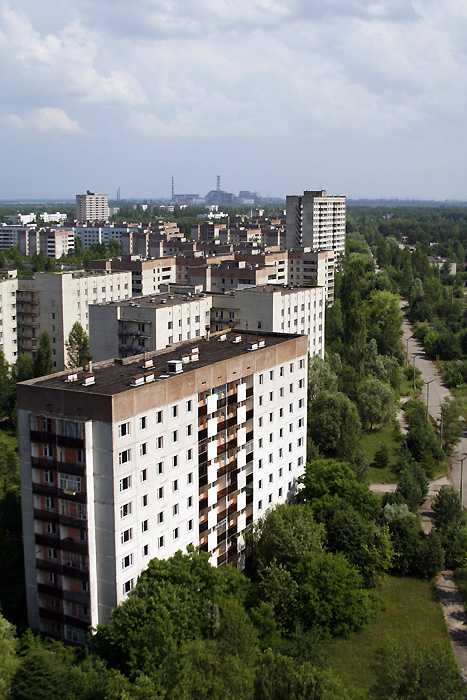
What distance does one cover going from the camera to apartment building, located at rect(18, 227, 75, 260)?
163 m

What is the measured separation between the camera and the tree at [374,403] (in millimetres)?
59375

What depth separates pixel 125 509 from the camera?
2900cm

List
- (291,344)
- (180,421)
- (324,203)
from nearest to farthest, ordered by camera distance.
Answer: (180,421) < (291,344) < (324,203)

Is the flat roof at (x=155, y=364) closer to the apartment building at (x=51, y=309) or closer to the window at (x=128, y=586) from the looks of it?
the window at (x=128, y=586)

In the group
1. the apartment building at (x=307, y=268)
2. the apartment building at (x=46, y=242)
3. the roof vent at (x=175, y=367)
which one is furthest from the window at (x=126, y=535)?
the apartment building at (x=46, y=242)

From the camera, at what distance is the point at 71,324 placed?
7262 centimetres

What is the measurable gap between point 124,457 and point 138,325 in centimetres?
2622

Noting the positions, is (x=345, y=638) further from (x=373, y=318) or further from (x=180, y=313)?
(x=373, y=318)

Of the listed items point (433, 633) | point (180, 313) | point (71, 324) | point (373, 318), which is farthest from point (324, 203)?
point (433, 633)

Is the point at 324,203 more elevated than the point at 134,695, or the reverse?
the point at 324,203

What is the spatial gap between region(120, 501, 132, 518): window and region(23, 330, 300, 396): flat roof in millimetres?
4027

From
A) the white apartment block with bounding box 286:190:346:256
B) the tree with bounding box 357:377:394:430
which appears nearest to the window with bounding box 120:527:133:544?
the tree with bounding box 357:377:394:430

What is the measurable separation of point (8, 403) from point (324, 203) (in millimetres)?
75061

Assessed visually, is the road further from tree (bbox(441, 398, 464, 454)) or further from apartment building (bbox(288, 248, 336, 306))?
apartment building (bbox(288, 248, 336, 306))
